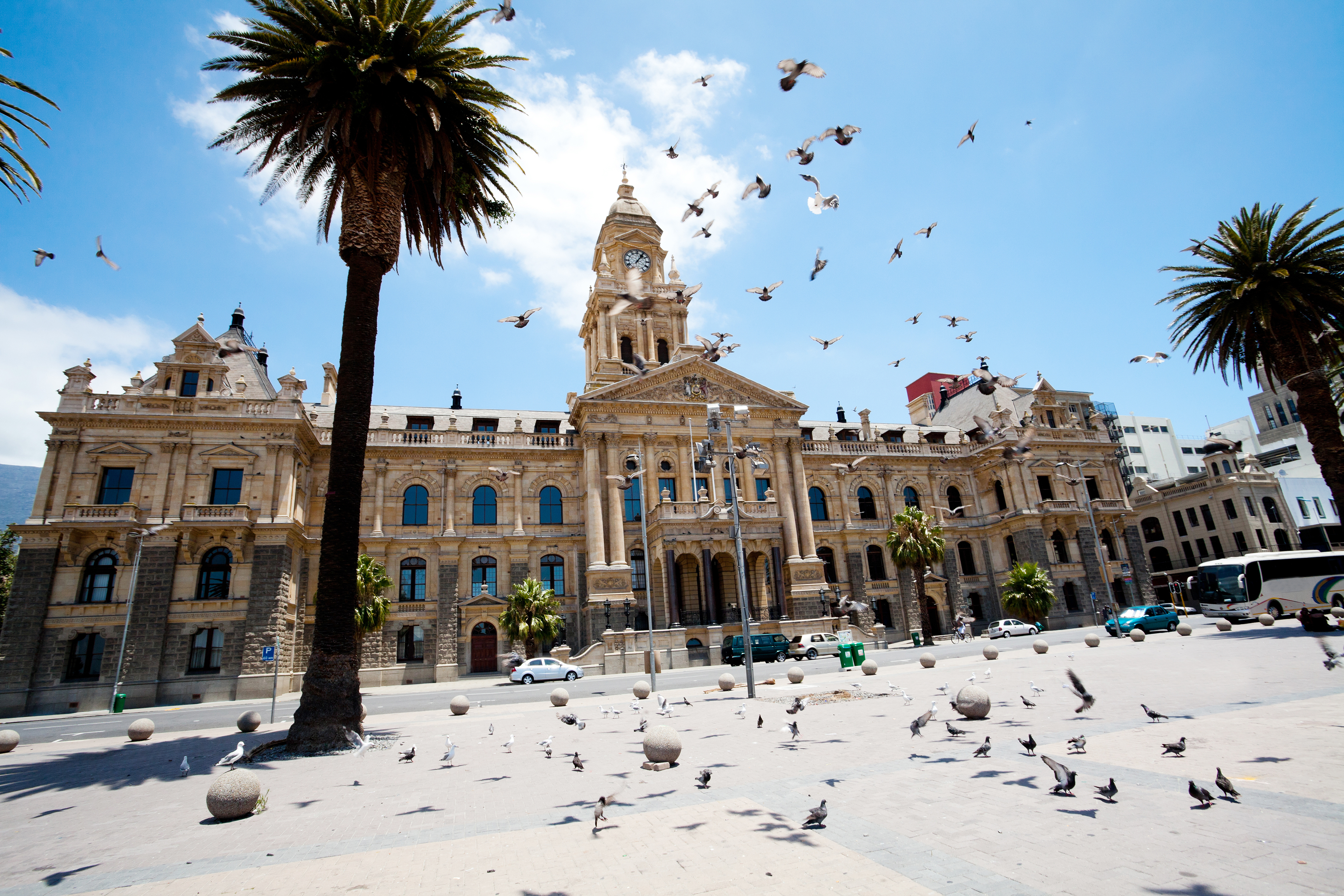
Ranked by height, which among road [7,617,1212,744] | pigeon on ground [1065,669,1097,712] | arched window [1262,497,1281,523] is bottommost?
road [7,617,1212,744]

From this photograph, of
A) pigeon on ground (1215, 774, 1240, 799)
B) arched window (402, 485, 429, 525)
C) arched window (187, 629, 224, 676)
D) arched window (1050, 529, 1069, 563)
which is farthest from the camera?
arched window (1050, 529, 1069, 563)

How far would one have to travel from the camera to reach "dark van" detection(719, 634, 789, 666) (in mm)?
36469

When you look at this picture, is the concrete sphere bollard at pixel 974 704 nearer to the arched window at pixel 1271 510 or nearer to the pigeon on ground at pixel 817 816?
the pigeon on ground at pixel 817 816

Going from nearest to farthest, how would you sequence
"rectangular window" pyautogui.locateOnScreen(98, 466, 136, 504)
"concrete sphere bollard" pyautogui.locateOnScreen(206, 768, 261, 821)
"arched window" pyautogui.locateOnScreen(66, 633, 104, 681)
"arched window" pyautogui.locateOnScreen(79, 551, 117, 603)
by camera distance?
"concrete sphere bollard" pyautogui.locateOnScreen(206, 768, 261, 821) → "arched window" pyautogui.locateOnScreen(66, 633, 104, 681) → "arched window" pyautogui.locateOnScreen(79, 551, 117, 603) → "rectangular window" pyautogui.locateOnScreen(98, 466, 136, 504)

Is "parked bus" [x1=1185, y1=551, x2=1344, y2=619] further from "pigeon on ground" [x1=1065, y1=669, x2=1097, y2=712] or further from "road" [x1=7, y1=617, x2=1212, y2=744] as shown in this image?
"pigeon on ground" [x1=1065, y1=669, x2=1097, y2=712]

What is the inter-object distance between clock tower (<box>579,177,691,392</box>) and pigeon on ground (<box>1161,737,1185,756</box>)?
4351 centimetres

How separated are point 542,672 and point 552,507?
567 inches

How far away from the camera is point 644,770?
10781 millimetres

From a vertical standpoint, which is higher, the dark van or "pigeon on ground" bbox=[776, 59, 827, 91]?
"pigeon on ground" bbox=[776, 59, 827, 91]

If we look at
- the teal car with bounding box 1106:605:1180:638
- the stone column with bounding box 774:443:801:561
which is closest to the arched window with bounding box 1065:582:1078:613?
the teal car with bounding box 1106:605:1180:638

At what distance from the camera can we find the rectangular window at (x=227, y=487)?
37094mm

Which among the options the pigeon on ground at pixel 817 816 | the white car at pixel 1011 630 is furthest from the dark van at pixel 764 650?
the pigeon on ground at pixel 817 816

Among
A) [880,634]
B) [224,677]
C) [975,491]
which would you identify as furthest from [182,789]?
[975,491]

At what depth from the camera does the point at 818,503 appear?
52.1 meters
